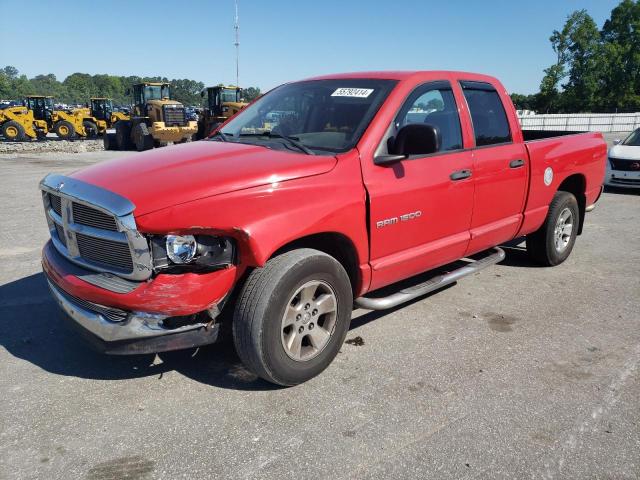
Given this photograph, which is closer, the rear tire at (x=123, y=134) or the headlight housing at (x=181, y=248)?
the headlight housing at (x=181, y=248)

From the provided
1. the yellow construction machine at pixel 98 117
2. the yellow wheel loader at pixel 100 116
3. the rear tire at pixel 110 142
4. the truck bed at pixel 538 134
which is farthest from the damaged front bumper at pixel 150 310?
the yellow wheel loader at pixel 100 116

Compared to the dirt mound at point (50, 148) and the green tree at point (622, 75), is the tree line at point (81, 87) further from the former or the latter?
the dirt mound at point (50, 148)

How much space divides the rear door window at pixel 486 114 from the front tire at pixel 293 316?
76.7 inches

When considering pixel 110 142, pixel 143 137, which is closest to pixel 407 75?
pixel 143 137

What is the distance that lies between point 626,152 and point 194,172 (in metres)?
10.5

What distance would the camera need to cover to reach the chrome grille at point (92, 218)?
2.79m

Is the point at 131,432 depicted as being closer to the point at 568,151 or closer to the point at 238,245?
the point at 238,245

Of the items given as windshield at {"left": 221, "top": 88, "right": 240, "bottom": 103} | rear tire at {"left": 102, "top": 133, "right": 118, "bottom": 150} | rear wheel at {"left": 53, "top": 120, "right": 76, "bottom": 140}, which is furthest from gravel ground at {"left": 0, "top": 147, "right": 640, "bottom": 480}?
rear wheel at {"left": 53, "top": 120, "right": 76, "bottom": 140}

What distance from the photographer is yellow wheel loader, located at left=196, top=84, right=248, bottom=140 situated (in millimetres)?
23000

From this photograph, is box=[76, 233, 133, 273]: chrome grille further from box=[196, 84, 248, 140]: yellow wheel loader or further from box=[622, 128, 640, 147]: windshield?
box=[196, 84, 248, 140]: yellow wheel loader

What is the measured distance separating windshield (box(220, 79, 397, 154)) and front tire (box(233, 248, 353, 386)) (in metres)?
0.87

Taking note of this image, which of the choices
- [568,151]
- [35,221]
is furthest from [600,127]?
[35,221]

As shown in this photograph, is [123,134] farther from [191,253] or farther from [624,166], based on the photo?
[191,253]

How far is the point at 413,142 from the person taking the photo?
11.1ft
